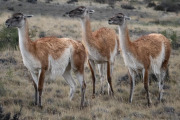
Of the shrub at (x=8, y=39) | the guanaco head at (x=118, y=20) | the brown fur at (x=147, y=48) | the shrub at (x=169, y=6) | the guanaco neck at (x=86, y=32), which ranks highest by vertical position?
the guanaco head at (x=118, y=20)

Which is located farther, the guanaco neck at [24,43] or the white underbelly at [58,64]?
the white underbelly at [58,64]

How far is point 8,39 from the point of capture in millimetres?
13258

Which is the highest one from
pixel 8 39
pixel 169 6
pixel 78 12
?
pixel 78 12

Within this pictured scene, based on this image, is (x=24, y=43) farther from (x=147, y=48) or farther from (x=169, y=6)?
(x=169, y=6)

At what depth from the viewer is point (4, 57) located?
11.6 metres

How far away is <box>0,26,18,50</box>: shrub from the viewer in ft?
42.9

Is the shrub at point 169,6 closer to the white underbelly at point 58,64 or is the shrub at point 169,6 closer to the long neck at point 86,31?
the long neck at point 86,31

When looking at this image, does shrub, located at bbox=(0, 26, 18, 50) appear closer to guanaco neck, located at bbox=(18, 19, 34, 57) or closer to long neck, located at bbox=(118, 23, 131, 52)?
guanaco neck, located at bbox=(18, 19, 34, 57)

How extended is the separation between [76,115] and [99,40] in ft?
9.37

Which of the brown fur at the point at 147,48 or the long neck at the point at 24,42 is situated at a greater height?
the long neck at the point at 24,42

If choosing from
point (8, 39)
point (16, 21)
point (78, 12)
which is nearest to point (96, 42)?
point (78, 12)

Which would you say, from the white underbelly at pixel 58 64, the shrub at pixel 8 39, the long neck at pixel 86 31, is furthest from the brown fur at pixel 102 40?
the shrub at pixel 8 39

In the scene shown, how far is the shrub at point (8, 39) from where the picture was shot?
13.1m

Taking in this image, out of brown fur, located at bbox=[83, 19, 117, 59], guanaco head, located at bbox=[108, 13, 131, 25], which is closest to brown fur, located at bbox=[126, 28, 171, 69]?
guanaco head, located at bbox=[108, 13, 131, 25]
